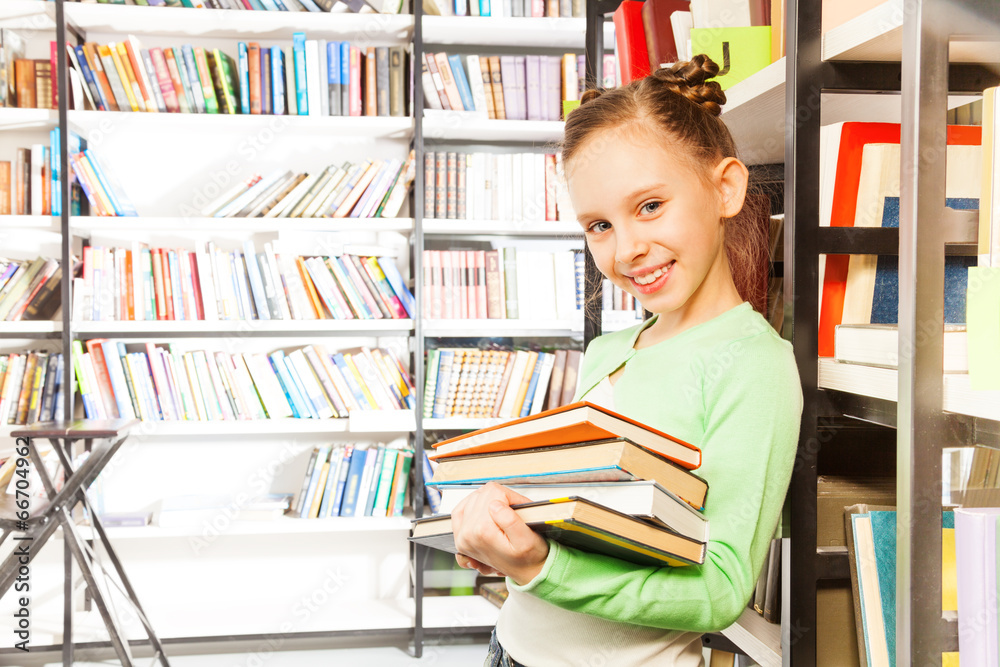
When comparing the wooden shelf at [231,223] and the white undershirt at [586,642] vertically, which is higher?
the wooden shelf at [231,223]

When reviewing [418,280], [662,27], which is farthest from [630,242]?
[418,280]

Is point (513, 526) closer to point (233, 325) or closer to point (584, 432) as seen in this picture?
point (584, 432)

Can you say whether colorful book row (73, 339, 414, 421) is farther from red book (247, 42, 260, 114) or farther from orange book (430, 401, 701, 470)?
orange book (430, 401, 701, 470)

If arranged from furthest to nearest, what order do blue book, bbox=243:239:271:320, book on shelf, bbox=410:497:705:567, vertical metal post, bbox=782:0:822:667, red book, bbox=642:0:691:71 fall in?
1. blue book, bbox=243:239:271:320
2. red book, bbox=642:0:691:71
3. vertical metal post, bbox=782:0:822:667
4. book on shelf, bbox=410:497:705:567

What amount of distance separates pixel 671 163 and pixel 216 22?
2.11 meters

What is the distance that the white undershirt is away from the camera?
0.68 metres

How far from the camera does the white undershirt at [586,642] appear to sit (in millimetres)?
684

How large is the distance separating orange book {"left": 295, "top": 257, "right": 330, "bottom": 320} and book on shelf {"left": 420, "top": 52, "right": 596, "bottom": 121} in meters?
0.67

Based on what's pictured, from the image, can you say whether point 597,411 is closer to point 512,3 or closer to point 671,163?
point 671,163

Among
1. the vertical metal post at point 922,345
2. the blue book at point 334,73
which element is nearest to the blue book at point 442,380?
the blue book at point 334,73

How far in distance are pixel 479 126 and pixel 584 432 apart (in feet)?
6.36

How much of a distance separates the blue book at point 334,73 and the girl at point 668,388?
1699 millimetres

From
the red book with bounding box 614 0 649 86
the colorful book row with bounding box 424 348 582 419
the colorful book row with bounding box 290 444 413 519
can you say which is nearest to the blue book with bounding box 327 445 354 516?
the colorful book row with bounding box 290 444 413 519

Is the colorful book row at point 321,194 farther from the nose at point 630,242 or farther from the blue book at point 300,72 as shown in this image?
the nose at point 630,242
